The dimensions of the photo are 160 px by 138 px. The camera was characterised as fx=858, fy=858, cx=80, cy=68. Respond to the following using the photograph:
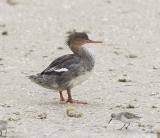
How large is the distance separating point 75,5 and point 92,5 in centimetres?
50

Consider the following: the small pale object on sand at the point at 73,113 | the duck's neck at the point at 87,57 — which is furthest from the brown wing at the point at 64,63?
the small pale object on sand at the point at 73,113

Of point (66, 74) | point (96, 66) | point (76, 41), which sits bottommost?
point (96, 66)

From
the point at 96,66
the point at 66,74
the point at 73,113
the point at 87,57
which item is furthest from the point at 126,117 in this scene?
the point at 96,66

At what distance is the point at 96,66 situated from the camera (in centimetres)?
1752

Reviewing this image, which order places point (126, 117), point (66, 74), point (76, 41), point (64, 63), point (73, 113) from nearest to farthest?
1. point (126, 117)
2. point (73, 113)
3. point (66, 74)
4. point (64, 63)
5. point (76, 41)

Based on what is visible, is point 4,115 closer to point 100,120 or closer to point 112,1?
point 100,120

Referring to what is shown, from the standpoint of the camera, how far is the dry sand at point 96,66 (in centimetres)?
1237

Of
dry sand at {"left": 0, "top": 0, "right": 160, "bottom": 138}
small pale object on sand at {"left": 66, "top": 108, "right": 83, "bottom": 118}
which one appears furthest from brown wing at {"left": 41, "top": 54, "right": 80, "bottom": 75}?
small pale object on sand at {"left": 66, "top": 108, "right": 83, "bottom": 118}

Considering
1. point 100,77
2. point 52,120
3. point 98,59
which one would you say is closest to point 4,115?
point 52,120

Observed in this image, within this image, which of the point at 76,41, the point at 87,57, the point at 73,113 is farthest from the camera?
the point at 76,41

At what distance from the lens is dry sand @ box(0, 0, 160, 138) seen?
12.4 meters

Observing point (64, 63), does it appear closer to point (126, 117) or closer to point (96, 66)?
point (126, 117)

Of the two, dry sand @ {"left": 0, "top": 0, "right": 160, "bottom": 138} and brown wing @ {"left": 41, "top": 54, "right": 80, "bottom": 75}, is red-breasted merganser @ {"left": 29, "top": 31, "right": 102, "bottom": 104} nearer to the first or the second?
brown wing @ {"left": 41, "top": 54, "right": 80, "bottom": 75}

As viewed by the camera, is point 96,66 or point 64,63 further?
point 96,66
